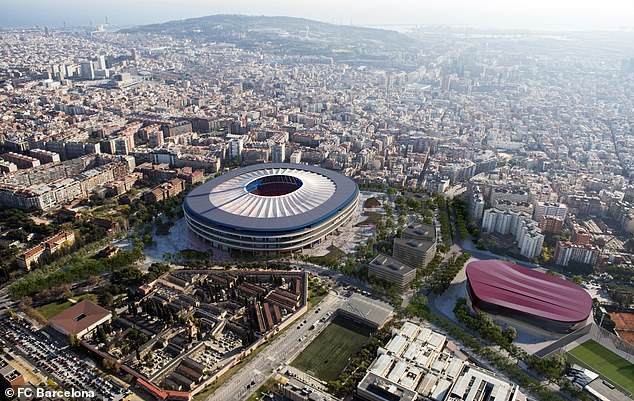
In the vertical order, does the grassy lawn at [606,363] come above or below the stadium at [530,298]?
below

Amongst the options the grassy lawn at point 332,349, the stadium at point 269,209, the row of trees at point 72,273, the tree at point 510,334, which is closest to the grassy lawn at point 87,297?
the row of trees at point 72,273

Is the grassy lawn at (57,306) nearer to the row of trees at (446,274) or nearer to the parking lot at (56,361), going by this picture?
the parking lot at (56,361)

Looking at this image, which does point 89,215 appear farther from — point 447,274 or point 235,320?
point 447,274

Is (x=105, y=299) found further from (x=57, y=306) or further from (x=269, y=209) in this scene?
(x=269, y=209)

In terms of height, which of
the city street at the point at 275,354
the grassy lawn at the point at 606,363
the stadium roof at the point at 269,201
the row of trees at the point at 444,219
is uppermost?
the stadium roof at the point at 269,201

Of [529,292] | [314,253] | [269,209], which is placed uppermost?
[269,209]

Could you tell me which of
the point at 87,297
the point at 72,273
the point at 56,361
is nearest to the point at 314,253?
the point at 87,297

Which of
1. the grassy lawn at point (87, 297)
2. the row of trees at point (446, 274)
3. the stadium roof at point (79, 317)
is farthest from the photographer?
the row of trees at point (446, 274)
